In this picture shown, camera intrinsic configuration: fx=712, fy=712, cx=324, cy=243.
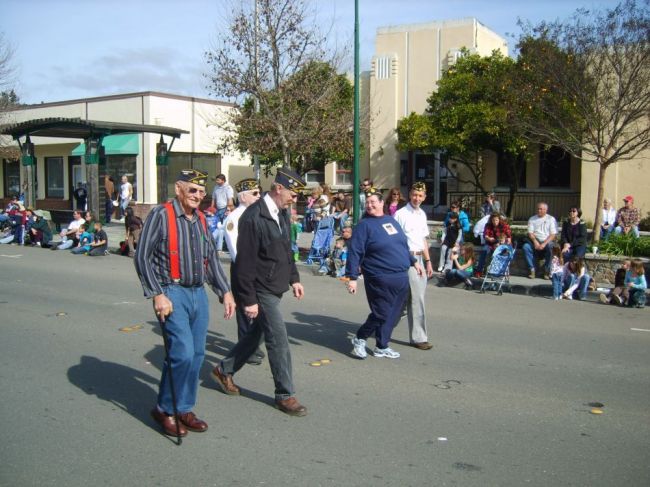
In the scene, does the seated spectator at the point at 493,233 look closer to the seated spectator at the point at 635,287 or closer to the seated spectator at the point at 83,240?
the seated spectator at the point at 635,287

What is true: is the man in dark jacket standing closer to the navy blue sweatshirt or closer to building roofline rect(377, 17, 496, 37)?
the navy blue sweatshirt

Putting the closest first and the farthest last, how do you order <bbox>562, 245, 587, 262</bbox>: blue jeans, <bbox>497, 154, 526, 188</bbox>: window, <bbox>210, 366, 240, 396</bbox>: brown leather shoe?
<bbox>210, 366, 240, 396</bbox>: brown leather shoe
<bbox>562, 245, 587, 262</bbox>: blue jeans
<bbox>497, 154, 526, 188</bbox>: window

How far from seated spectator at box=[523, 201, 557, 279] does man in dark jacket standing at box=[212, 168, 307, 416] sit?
9.14 metres

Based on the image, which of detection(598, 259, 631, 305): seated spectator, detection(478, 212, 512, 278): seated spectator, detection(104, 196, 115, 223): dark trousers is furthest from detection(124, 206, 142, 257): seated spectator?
detection(598, 259, 631, 305): seated spectator

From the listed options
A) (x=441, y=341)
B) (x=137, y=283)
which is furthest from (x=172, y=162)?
(x=441, y=341)

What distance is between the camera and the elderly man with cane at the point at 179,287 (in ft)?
16.2

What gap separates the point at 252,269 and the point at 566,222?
9848 millimetres

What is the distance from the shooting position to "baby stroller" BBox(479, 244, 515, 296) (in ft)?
42.2

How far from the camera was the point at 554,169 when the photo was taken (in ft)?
78.6

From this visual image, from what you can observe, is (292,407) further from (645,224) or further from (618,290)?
(645,224)

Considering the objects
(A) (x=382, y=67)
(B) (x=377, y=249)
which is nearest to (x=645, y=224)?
(A) (x=382, y=67)

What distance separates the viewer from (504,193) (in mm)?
24172

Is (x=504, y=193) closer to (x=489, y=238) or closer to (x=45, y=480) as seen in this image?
(x=489, y=238)

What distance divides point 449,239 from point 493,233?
1.05 meters
